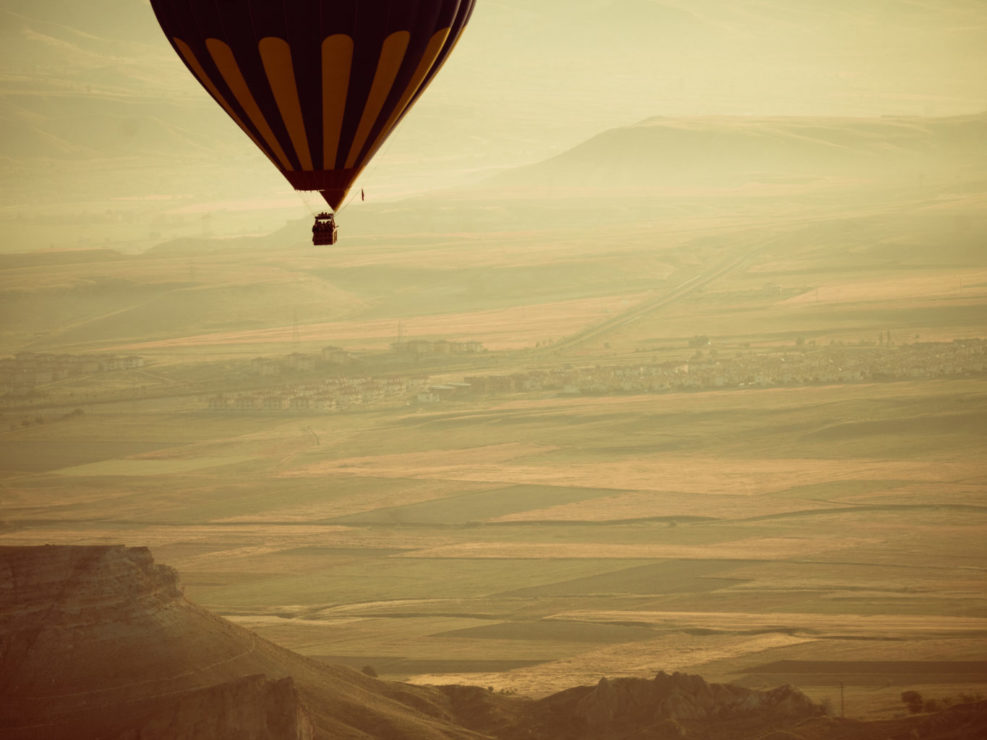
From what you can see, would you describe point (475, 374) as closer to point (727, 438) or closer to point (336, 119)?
point (727, 438)

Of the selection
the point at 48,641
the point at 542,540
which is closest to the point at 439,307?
the point at 542,540

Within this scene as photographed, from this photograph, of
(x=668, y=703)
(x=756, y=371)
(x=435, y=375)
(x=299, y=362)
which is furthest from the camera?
(x=299, y=362)

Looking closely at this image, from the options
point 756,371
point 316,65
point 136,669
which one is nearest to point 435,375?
point 756,371

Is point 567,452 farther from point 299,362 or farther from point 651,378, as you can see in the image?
point 299,362

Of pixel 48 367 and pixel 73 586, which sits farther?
pixel 48 367

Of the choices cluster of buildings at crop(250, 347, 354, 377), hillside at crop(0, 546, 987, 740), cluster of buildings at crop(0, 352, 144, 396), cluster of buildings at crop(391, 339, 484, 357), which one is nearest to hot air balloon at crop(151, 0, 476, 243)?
hillside at crop(0, 546, 987, 740)

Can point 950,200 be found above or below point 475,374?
above
